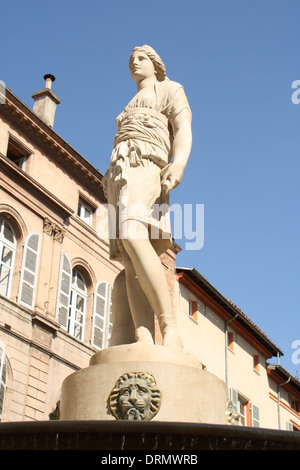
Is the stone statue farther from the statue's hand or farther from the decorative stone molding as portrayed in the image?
the decorative stone molding

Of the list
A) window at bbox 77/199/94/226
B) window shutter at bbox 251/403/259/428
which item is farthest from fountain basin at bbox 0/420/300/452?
window shutter at bbox 251/403/259/428

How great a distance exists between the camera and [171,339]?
20.1ft

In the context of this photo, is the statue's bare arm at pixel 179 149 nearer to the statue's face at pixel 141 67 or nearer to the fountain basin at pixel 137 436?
the statue's face at pixel 141 67

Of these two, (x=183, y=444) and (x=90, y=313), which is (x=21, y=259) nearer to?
(x=90, y=313)

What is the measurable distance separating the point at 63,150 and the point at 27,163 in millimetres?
1763

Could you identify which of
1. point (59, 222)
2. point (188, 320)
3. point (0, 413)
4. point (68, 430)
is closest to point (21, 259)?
point (59, 222)

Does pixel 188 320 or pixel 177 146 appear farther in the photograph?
pixel 188 320

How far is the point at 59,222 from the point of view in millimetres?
26125

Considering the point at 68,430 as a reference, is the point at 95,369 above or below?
above

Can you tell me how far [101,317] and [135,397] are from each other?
2088cm

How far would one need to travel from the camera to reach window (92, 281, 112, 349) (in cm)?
2591

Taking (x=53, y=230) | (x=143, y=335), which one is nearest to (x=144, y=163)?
(x=143, y=335)

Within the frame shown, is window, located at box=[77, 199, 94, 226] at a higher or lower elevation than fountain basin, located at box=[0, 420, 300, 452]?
higher

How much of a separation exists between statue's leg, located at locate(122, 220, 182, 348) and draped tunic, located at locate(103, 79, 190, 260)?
0.64ft
